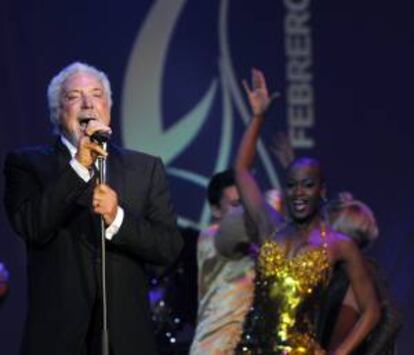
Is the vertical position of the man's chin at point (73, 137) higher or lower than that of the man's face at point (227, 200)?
higher

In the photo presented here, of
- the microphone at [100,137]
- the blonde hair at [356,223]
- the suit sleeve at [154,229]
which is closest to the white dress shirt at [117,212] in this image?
the suit sleeve at [154,229]

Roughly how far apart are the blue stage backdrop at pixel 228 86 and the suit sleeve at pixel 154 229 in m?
3.41

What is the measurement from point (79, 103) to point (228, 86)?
3917mm

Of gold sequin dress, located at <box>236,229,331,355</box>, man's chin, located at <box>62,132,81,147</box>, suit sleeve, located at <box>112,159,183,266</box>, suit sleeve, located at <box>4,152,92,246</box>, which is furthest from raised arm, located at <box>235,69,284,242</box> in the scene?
suit sleeve, located at <box>4,152,92,246</box>

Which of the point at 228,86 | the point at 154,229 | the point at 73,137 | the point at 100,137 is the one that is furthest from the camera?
the point at 228,86

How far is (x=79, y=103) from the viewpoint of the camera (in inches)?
150

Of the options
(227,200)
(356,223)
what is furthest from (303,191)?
(227,200)

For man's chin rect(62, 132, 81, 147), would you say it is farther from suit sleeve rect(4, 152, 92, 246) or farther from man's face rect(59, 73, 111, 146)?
suit sleeve rect(4, 152, 92, 246)

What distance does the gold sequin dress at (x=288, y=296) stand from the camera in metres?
5.16

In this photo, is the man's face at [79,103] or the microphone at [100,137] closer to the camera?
the microphone at [100,137]

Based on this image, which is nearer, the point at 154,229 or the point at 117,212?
the point at 117,212

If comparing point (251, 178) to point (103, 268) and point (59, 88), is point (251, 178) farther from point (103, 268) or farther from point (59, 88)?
point (103, 268)

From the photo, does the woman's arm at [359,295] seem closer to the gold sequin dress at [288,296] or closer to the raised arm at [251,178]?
the gold sequin dress at [288,296]

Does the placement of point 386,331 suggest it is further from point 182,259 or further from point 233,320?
point 182,259
